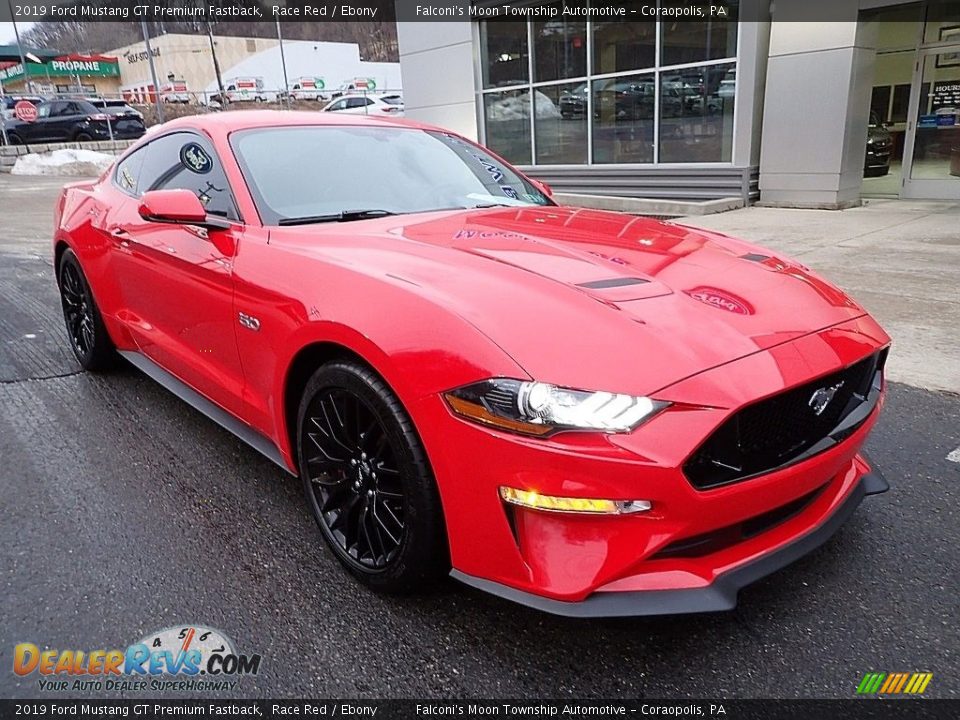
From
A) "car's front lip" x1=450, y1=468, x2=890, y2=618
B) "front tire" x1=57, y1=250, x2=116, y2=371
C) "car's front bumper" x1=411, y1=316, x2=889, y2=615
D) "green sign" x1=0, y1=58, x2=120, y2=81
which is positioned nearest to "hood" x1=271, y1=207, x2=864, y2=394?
"car's front bumper" x1=411, y1=316, x2=889, y2=615

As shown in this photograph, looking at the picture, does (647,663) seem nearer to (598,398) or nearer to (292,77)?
(598,398)

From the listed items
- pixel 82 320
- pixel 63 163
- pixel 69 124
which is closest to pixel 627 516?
pixel 82 320

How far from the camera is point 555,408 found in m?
1.78

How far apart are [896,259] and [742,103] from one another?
472 centimetres

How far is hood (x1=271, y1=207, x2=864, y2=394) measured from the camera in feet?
6.11

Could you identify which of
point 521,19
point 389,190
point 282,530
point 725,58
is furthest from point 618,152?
point 282,530

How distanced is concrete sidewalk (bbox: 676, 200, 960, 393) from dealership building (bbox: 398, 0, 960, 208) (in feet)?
2.42

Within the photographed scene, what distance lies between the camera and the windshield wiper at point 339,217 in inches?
113

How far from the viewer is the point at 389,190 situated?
3227 mm

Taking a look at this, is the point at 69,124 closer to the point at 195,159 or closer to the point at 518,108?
the point at 518,108

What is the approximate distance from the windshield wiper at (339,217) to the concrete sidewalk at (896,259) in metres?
3.13

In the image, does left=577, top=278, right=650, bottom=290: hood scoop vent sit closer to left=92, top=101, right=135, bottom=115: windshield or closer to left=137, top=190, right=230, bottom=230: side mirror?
left=137, top=190, right=230, bottom=230: side mirror

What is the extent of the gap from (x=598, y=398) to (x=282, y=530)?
153 cm

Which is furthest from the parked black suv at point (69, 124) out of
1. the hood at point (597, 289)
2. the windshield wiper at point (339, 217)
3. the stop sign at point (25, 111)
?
the hood at point (597, 289)
